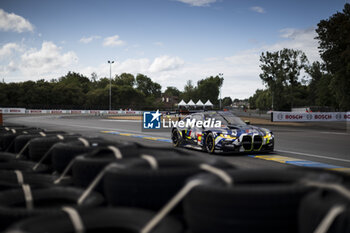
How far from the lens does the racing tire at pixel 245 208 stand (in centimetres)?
228

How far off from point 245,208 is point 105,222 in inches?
37.1

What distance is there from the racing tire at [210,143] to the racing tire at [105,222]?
30.4ft

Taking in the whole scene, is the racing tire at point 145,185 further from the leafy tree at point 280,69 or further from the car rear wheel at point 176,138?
the leafy tree at point 280,69

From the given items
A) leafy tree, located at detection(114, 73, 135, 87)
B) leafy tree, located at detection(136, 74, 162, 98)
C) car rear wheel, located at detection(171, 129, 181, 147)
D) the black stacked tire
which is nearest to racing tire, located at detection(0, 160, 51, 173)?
the black stacked tire

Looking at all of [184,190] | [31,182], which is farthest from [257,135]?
[184,190]

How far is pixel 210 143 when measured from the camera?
12.0 metres

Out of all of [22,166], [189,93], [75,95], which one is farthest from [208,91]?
[22,166]

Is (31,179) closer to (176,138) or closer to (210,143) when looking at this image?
(210,143)

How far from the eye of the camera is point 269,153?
1234 centimetres

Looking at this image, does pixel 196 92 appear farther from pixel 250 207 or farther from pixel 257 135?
pixel 250 207

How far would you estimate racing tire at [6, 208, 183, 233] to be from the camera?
2.40 metres

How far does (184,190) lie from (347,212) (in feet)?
3.31

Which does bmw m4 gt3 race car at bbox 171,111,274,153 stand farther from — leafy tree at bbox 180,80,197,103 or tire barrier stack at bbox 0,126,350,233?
leafy tree at bbox 180,80,197,103

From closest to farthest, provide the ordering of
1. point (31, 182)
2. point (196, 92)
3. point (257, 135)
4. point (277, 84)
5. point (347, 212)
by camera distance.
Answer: point (347, 212) → point (31, 182) → point (257, 135) → point (277, 84) → point (196, 92)
